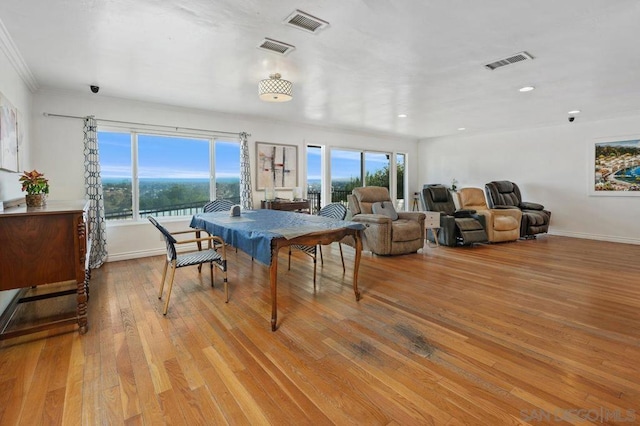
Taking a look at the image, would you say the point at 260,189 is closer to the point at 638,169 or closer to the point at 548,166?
the point at 548,166

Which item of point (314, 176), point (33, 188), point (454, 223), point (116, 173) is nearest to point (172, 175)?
point (116, 173)

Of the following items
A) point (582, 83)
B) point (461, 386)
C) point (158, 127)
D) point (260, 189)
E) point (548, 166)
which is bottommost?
point (461, 386)

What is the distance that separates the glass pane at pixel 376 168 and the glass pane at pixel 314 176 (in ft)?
4.49

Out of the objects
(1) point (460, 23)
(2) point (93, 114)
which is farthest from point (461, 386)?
(2) point (93, 114)

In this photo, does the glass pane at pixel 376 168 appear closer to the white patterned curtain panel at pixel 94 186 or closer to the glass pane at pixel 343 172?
the glass pane at pixel 343 172

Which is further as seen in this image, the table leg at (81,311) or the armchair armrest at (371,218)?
the armchair armrest at (371,218)

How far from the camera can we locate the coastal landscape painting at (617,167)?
5.44 meters

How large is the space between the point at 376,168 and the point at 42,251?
679 cm

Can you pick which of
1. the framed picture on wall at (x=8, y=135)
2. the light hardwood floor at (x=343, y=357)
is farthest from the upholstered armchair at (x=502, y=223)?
the framed picture on wall at (x=8, y=135)

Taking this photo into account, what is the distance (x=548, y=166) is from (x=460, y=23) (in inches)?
212

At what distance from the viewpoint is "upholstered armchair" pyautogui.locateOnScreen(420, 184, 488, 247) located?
5262mm

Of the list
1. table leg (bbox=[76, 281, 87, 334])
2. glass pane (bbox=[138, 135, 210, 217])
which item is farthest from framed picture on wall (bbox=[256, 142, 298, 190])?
table leg (bbox=[76, 281, 87, 334])

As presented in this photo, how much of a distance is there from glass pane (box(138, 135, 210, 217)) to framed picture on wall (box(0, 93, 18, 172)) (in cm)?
179

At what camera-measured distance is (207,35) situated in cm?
256
